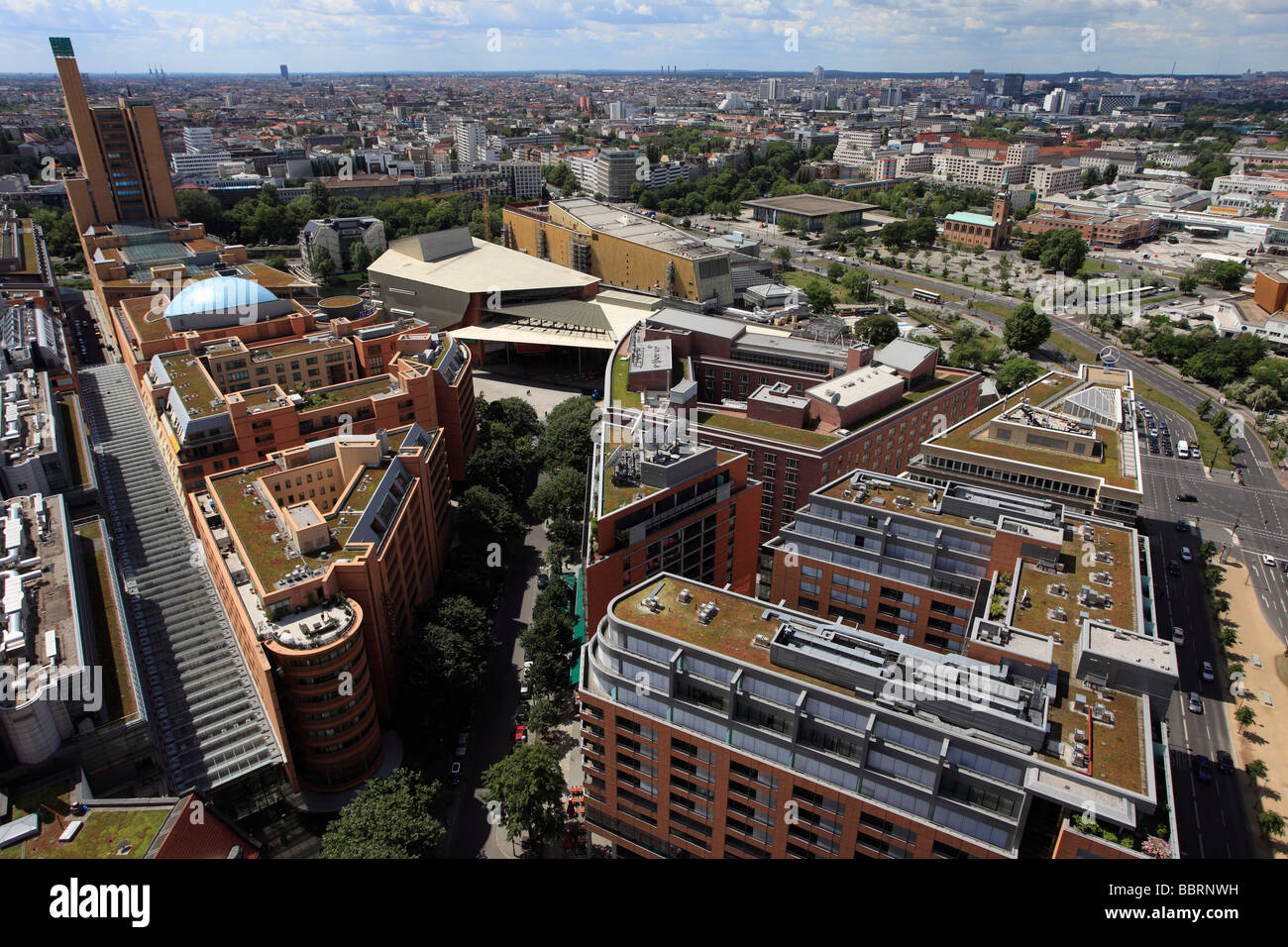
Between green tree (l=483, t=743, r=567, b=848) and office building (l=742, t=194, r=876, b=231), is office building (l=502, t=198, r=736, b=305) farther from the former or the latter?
green tree (l=483, t=743, r=567, b=848)

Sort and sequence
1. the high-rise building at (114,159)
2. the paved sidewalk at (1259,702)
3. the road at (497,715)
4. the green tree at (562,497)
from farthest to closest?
the high-rise building at (114,159), the green tree at (562,497), the paved sidewalk at (1259,702), the road at (497,715)

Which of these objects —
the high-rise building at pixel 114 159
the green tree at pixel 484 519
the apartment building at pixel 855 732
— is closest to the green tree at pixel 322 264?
the high-rise building at pixel 114 159

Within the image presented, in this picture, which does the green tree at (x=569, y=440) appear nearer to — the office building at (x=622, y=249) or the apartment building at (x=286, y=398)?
the apartment building at (x=286, y=398)

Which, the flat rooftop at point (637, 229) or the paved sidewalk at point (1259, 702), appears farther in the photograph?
the flat rooftop at point (637, 229)

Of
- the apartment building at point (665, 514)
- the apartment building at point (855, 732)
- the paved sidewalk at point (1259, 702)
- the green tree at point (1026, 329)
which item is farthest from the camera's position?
the green tree at point (1026, 329)

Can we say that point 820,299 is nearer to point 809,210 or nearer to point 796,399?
point 796,399

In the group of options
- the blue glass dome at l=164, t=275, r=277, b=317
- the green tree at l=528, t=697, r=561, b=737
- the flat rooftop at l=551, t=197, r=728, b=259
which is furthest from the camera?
the flat rooftop at l=551, t=197, r=728, b=259

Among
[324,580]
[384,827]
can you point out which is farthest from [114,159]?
[384,827]

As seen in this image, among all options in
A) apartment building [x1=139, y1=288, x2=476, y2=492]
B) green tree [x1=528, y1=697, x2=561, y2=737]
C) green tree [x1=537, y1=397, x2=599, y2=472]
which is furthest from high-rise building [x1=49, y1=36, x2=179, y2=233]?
green tree [x1=528, y1=697, x2=561, y2=737]
